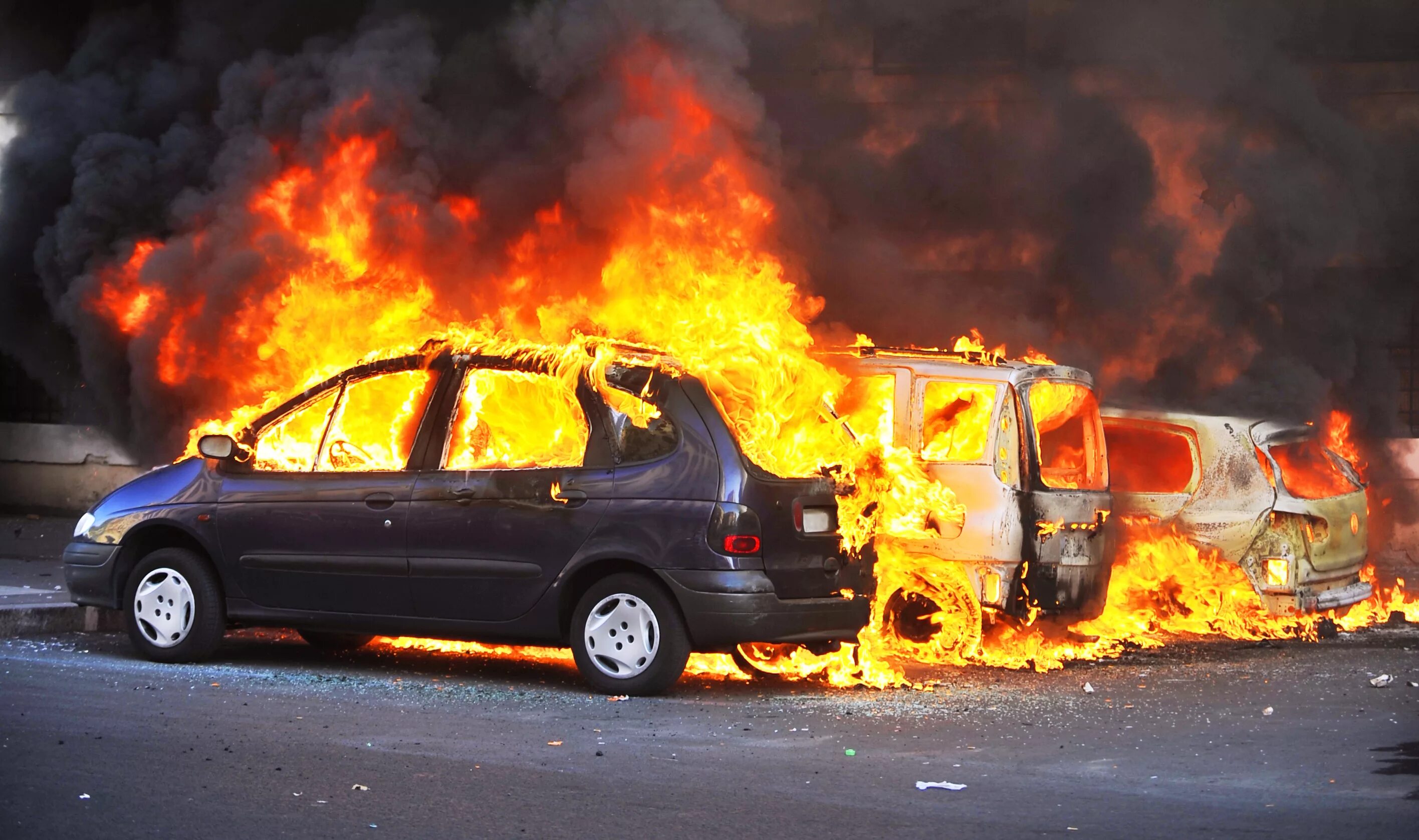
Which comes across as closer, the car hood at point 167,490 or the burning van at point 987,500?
the car hood at point 167,490

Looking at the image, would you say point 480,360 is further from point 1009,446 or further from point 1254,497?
point 1254,497

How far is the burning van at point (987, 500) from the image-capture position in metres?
8.26

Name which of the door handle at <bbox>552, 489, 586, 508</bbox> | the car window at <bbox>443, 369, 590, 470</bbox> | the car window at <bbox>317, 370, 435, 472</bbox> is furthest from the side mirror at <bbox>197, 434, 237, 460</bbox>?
the door handle at <bbox>552, 489, 586, 508</bbox>

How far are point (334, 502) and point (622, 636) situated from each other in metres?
1.58

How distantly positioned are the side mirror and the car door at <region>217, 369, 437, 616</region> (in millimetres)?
201

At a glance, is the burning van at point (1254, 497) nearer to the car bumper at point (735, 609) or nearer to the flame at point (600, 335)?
the flame at point (600, 335)

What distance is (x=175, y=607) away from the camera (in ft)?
26.5

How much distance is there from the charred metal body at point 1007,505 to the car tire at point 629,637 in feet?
4.99

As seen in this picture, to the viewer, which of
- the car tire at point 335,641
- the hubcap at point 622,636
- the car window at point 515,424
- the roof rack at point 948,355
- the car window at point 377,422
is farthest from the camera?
the car tire at point 335,641

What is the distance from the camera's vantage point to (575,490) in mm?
7367

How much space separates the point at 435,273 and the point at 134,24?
4842 mm

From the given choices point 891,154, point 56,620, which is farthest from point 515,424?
point 891,154

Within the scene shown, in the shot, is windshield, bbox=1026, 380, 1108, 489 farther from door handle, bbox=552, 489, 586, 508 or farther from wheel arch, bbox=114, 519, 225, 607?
wheel arch, bbox=114, 519, 225, 607

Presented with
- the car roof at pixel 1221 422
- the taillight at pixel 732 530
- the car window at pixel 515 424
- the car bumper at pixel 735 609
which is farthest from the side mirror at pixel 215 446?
the car roof at pixel 1221 422
